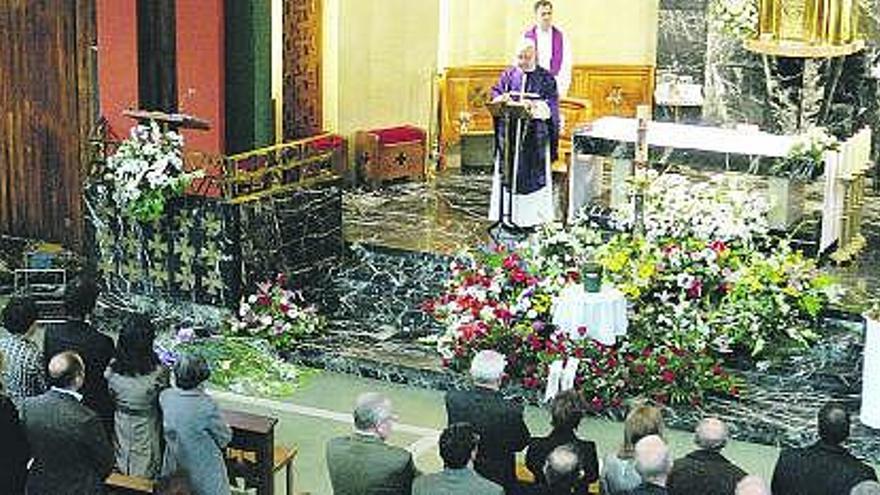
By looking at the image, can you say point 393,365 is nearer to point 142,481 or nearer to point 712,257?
point 712,257

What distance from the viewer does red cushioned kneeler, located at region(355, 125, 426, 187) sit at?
641 inches

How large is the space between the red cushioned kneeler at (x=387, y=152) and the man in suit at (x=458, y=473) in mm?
9061

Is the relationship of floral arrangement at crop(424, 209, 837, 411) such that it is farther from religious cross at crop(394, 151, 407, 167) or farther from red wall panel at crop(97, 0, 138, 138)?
religious cross at crop(394, 151, 407, 167)

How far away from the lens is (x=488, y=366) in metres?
8.47

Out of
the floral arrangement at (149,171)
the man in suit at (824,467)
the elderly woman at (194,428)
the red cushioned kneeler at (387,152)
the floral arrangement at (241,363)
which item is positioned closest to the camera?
the man in suit at (824,467)

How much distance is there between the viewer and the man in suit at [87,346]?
30.1 feet

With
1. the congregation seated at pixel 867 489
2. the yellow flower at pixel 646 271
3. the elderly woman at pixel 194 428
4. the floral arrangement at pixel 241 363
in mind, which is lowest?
the floral arrangement at pixel 241 363

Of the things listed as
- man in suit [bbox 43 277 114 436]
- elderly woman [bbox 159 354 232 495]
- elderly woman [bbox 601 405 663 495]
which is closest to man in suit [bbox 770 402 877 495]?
elderly woman [bbox 601 405 663 495]

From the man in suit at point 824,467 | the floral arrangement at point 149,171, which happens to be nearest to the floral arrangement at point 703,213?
the floral arrangement at point 149,171

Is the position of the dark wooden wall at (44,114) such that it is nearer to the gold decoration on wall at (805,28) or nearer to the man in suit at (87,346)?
the gold decoration on wall at (805,28)

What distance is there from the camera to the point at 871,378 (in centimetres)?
1101

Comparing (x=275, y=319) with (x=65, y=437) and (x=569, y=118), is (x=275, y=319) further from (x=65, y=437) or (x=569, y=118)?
(x=65, y=437)

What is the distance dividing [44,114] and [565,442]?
349 inches

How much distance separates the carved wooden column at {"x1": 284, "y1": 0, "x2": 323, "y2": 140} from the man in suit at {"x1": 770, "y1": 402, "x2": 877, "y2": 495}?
8376 millimetres
